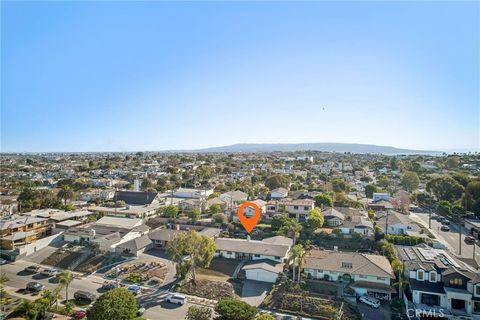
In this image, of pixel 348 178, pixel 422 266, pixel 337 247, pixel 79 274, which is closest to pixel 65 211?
pixel 79 274

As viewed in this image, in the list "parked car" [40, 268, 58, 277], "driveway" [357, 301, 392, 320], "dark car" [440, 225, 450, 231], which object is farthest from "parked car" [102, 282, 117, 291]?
"dark car" [440, 225, 450, 231]

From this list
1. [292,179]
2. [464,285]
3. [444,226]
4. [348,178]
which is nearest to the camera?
[464,285]

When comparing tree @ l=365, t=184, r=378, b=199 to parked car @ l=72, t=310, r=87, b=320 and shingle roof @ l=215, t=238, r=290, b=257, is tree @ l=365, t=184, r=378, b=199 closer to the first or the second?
shingle roof @ l=215, t=238, r=290, b=257

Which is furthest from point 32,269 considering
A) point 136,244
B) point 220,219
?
point 220,219

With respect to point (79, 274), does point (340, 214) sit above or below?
above

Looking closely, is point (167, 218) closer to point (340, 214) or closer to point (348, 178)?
point (340, 214)

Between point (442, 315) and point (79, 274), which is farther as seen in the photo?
point (79, 274)

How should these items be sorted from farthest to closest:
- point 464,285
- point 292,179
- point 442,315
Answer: point 292,179 < point 464,285 < point 442,315
